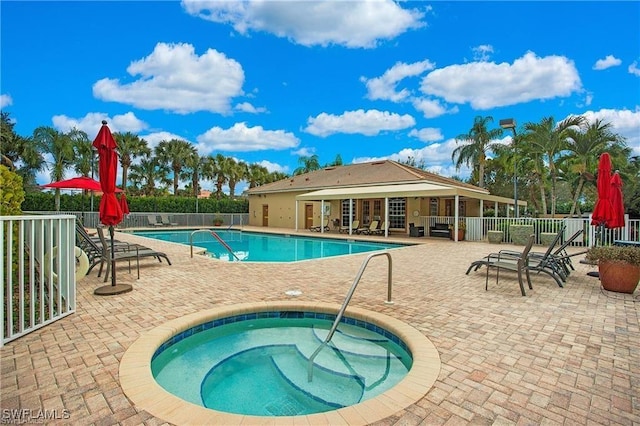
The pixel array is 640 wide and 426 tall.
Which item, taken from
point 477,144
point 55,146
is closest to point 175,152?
point 55,146

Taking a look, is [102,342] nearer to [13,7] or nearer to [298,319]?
[298,319]

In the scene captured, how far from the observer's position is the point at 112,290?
5.70m

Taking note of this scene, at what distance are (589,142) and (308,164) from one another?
107 feet

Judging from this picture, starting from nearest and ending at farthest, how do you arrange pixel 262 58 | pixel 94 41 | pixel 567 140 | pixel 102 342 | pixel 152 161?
pixel 102 342 < pixel 94 41 < pixel 567 140 < pixel 262 58 < pixel 152 161

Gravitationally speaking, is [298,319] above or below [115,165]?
below

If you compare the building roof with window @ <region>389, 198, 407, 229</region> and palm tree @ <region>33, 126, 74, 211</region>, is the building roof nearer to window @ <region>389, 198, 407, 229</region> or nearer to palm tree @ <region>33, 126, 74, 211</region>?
window @ <region>389, 198, 407, 229</region>

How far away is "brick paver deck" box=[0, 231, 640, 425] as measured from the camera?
8.11ft

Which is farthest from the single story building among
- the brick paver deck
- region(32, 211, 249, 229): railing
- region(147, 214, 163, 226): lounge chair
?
the brick paver deck

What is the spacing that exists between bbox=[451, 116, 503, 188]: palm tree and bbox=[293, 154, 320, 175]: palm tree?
1935 centimetres

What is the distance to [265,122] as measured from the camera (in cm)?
3797

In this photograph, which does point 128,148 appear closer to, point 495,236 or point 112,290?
point 112,290

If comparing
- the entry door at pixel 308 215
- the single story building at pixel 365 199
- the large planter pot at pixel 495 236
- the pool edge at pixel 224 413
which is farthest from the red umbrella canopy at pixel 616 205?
the entry door at pixel 308 215

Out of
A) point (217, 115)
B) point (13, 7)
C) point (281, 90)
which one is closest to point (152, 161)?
point (217, 115)

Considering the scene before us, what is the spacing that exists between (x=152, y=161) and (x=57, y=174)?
10830 millimetres
